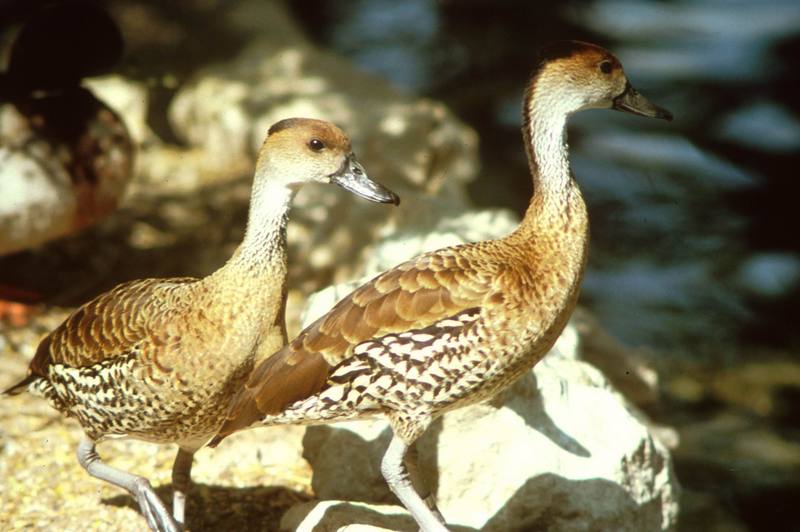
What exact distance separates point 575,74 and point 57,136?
A: 3.90 meters

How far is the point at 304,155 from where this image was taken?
14.3 feet

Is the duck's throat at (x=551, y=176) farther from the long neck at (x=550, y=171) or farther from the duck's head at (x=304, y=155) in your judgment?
the duck's head at (x=304, y=155)

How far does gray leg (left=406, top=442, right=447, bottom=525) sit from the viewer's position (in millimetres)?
4652

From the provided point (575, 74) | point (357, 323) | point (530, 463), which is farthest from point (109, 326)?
point (575, 74)

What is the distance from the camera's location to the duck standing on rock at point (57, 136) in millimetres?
6867

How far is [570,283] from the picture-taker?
4410 mm

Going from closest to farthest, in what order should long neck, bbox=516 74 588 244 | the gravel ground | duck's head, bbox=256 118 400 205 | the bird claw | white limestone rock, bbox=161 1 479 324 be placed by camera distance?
duck's head, bbox=256 118 400 205 < long neck, bbox=516 74 588 244 < the bird claw < the gravel ground < white limestone rock, bbox=161 1 479 324

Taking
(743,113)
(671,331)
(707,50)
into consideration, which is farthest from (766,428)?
(707,50)

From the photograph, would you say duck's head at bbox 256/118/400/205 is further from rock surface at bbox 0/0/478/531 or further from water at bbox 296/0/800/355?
water at bbox 296/0/800/355

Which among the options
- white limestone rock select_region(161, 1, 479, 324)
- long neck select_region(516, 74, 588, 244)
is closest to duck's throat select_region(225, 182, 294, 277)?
long neck select_region(516, 74, 588, 244)

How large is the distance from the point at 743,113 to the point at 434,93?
2.89 meters

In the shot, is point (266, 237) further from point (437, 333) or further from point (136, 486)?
point (136, 486)

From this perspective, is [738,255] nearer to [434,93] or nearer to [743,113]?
[743,113]

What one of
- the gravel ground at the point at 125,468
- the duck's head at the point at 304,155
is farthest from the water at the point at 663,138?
the duck's head at the point at 304,155
